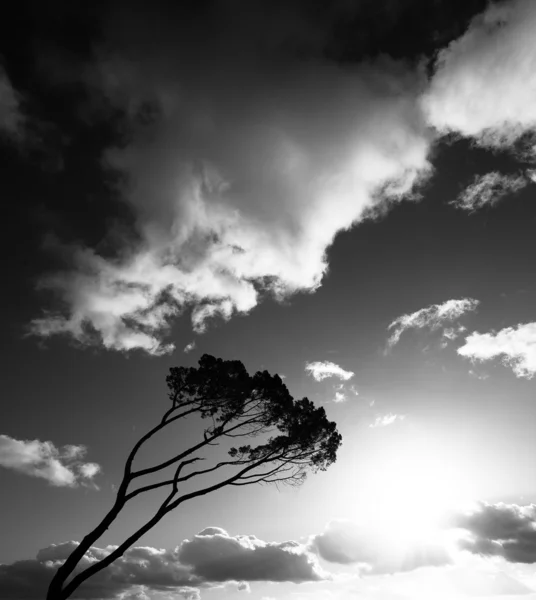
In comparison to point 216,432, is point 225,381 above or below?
above

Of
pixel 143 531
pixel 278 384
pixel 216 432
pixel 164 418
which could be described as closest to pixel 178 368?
pixel 164 418

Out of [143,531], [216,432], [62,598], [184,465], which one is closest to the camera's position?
[62,598]

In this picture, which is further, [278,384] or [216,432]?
[278,384]

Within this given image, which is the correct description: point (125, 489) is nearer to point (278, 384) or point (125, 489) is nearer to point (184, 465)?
point (184, 465)

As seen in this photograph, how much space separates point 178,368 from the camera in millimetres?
18312

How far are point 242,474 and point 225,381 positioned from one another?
4.68 m

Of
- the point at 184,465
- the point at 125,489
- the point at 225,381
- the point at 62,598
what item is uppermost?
the point at 225,381

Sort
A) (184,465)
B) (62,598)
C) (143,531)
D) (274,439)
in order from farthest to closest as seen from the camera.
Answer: (274,439)
(184,465)
(143,531)
(62,598)

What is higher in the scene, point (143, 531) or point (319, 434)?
point (319, 434)

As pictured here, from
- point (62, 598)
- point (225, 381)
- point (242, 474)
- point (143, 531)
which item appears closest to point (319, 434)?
point (242, 474)

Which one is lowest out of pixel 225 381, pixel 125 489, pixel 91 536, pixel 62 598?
pixel 62 598

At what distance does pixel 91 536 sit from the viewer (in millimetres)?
14570

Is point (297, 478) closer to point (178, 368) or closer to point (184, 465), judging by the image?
point (184, 465)

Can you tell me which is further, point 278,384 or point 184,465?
point 278,384
